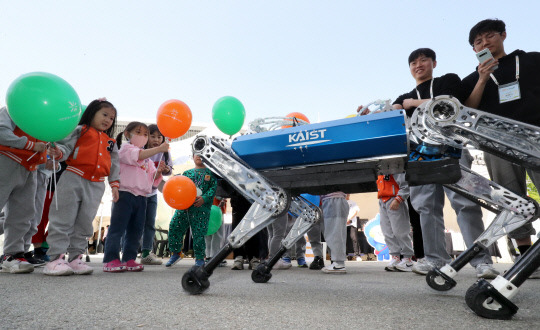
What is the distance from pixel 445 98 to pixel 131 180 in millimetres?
2566

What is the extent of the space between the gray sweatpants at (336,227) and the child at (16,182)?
7.53ft

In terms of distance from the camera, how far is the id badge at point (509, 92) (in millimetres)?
2029

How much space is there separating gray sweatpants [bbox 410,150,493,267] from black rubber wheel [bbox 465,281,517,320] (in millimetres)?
1438

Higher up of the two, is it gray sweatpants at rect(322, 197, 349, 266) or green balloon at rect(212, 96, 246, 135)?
green balloon at rect(212, 96, 246, 135)

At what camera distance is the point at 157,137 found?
138 inches

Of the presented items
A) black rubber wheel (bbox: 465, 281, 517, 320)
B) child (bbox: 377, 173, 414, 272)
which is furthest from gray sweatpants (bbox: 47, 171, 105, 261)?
child (bbox: 377, 173, 414, 272)

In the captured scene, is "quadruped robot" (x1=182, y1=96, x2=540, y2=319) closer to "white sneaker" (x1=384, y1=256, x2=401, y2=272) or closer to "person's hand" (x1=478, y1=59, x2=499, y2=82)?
"person's hand" (x1=478, y1=59, x2=499, y2=82)

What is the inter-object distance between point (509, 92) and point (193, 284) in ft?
6.96

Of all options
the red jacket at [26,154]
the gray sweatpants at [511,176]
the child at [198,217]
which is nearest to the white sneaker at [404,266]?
the gray sweatpants at [511,176]

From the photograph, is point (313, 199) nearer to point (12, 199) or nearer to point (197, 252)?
point (197, 252)

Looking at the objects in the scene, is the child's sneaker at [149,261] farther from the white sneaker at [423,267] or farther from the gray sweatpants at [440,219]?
the gray sweatpants at [440,219]

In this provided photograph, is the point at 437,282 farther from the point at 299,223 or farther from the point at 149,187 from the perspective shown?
→ the point at 149,187

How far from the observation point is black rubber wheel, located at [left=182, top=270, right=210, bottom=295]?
154 centimetres

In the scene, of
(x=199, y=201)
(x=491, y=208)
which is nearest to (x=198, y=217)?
(x=199, y=201)
